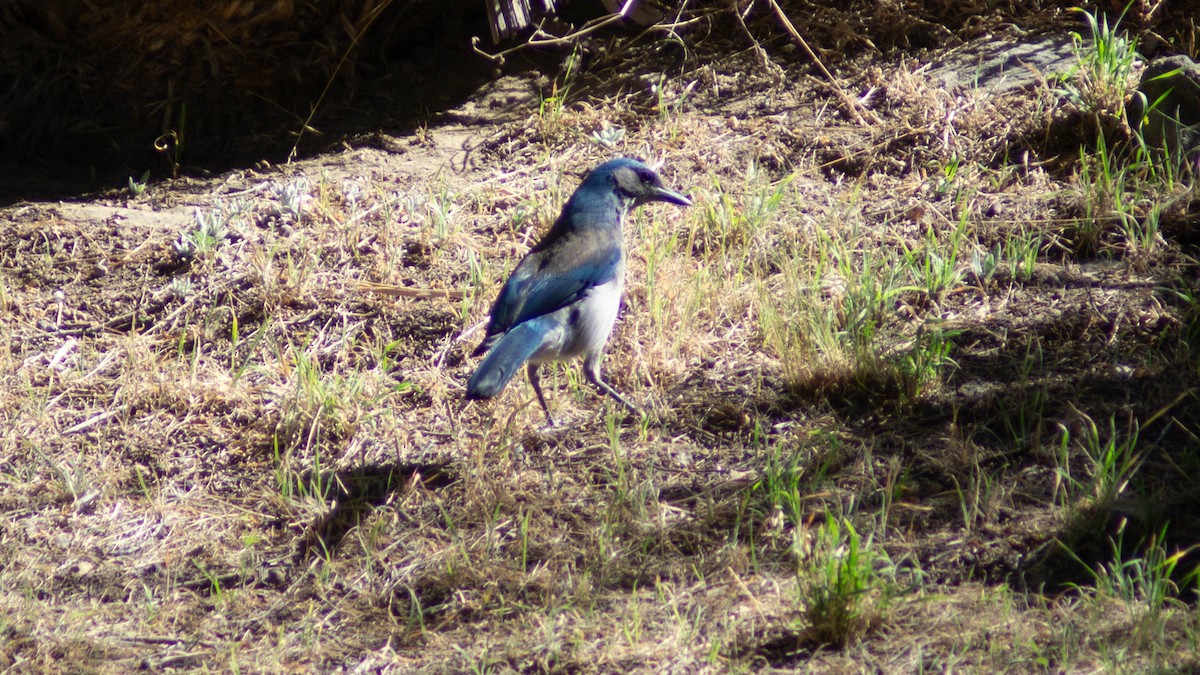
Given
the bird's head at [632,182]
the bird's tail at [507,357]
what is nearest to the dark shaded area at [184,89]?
the bird's head at [632,182]

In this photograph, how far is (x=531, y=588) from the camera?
12.5 ft

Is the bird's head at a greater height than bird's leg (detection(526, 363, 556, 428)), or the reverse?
the bird's head

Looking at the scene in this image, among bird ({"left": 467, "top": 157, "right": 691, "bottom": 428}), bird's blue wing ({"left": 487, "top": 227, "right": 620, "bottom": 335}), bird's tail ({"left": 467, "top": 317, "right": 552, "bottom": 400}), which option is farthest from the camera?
bird's blue wing ({"left": 487, "top": 227, "right": 620, "bottom": 335})

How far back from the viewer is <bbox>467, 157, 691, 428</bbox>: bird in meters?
4.36

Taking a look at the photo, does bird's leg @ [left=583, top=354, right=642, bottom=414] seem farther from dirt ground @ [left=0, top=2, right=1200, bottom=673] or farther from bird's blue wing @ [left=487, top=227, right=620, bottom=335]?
bird's blue wing @ [left=487, top=227, right=620, bottom=335]

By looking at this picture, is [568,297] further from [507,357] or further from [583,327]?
[507,357]

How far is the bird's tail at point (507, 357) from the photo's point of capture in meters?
4.12

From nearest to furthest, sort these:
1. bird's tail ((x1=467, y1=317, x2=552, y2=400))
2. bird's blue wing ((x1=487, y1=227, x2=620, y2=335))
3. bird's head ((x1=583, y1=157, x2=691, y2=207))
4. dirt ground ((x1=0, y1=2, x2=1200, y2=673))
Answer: dirt ground ((x1=0, y1=2, x2=1200, y2=673)), bird's tail ((x1=467, y1=317, x2=552, y2=400)), bird's blue wing ((x1=487, y1=227, x2=620, y2=335)), bird's head ((x1=583, y1=157, x2=691, y2=207))

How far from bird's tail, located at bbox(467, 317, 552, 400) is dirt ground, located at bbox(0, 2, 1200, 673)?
1.15 ft

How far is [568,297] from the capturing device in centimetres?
462

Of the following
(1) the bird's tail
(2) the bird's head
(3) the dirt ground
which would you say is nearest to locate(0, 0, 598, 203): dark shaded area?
(3) the dirt ground

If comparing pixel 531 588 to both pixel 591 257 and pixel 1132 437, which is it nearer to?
pixel 591 257

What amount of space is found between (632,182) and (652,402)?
102 centimetres

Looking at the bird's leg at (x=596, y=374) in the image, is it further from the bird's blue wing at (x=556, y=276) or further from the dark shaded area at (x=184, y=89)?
the dark shaded area at (x=184, y=89)
